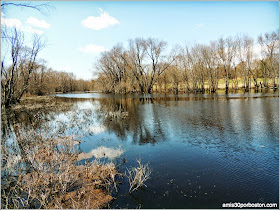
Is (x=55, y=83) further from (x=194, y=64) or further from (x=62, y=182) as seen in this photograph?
(x=62, y=182)

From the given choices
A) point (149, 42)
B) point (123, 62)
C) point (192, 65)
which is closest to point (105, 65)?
point (123, 62)

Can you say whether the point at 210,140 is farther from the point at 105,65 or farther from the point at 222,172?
the point at 105,65

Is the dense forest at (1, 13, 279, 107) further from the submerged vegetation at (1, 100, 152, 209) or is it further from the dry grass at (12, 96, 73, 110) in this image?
the submerged vegetation at (1, 100, 152, 209)

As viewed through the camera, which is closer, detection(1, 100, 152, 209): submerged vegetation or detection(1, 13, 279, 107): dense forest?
detection(1, 100, 152, 209): submerged vegetation

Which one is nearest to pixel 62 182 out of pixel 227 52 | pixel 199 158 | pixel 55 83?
pixel 199 158

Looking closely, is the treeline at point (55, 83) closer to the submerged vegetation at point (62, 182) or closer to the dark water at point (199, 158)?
the dark water at point (199, 158)

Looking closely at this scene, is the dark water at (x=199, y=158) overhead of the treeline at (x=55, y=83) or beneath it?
beneath

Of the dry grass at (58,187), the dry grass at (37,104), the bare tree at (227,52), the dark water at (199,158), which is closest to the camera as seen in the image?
the dry grass at (58,187)

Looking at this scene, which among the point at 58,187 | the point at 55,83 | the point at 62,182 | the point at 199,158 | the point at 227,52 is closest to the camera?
the point at 58,187

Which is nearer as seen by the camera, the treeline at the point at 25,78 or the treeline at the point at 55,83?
the treeline at the point at 25,78

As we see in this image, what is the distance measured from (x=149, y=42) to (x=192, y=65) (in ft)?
40.7

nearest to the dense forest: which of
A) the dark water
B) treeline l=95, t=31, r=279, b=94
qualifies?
treeline l=95, t=31, r=279, b=94

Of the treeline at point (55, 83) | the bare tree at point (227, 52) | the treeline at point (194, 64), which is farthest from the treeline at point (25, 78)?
the bare tree at point (227, 52)

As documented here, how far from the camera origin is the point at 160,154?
22.4 feet
